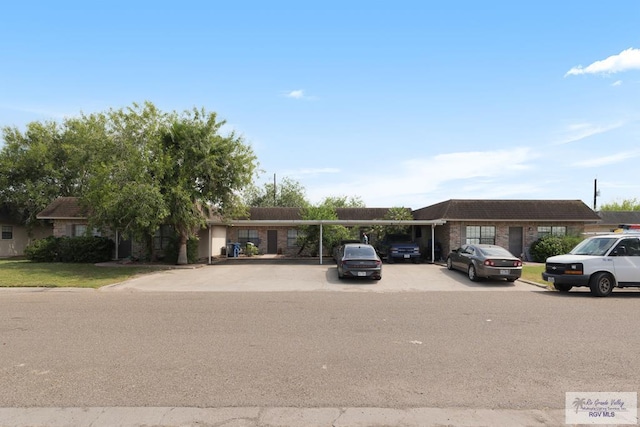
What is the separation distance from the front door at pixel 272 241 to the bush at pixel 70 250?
12.1m

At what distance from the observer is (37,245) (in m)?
22.6

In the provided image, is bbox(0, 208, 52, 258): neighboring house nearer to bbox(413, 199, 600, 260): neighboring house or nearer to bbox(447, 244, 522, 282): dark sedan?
bbox(413, 199, 600, 260): neighboring house

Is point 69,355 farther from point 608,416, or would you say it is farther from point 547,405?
point 608,416

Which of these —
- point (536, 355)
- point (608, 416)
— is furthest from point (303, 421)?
point (536, 355)

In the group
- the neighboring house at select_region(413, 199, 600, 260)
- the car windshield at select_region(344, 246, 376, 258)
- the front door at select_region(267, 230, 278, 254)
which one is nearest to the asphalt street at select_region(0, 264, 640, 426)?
→ the car windshield at select_region(344, 246, 376, 258)

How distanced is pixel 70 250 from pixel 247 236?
1249 centimetres

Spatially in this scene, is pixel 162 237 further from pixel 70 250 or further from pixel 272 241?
pixel 272 241

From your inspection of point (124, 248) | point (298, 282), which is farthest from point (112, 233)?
point (298, 282)

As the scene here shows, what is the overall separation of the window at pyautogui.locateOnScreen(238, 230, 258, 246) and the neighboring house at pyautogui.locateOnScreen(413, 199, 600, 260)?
14.1 meters

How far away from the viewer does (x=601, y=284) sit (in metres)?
12.2

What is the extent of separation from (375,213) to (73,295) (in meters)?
24.4

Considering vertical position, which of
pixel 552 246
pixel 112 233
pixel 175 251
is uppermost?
pixel 112 233

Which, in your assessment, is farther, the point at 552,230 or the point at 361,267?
the point at 552,230

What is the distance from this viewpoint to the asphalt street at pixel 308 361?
4082mm
